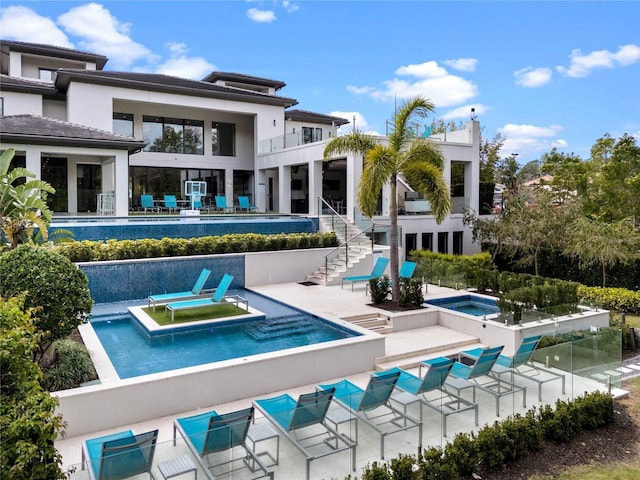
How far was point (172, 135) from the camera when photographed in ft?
101

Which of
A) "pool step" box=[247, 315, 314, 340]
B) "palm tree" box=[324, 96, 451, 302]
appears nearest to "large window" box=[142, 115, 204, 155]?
"palm tree" box=[324, 96, 451, 302]

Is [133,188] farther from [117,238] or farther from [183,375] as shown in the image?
[183,375]

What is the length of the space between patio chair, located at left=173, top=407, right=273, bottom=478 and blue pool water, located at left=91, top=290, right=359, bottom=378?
3.83m

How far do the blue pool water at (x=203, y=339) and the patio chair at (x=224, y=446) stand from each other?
3.83 m

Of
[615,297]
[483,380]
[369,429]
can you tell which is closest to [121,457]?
[369,429]

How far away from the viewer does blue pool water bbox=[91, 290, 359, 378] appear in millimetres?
10477

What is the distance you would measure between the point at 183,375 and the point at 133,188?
2373 cm

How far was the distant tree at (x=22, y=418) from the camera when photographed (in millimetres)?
4043

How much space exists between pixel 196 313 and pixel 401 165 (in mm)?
7497

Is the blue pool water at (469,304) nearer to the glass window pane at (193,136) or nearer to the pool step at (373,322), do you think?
the pool step at (373,322)

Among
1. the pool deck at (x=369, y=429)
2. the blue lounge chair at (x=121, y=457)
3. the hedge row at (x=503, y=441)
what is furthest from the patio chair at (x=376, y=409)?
the blue lounge chair at (x=121, y=457)

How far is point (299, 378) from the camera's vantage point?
10.1 metres

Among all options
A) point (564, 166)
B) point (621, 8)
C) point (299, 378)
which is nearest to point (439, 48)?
point (564, 166)

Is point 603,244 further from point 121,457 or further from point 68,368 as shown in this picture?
point 121,457
